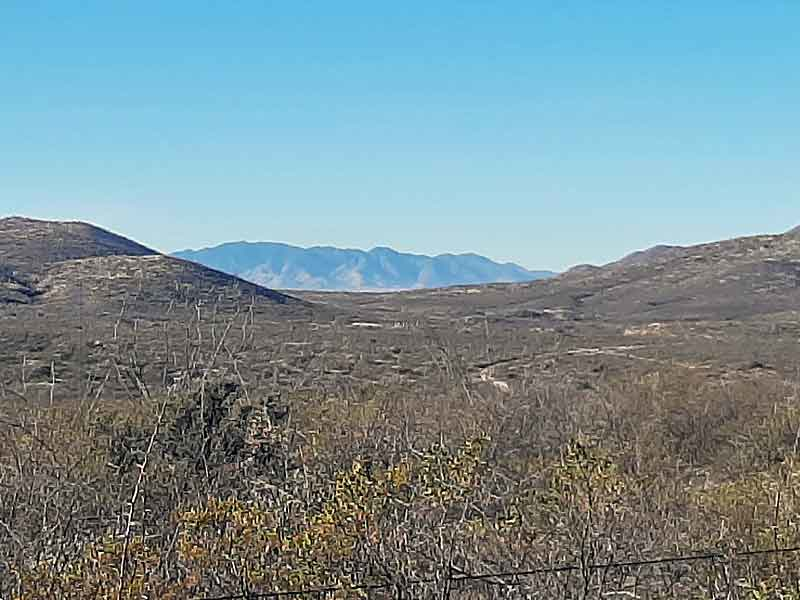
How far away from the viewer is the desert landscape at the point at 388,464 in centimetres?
1142

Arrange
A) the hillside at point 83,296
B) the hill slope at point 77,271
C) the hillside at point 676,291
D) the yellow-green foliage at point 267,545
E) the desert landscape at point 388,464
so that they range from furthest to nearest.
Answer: the hillside at point 676,291, the hill slope at point 77,271, the hillside at point 83,296, the desert landscape at point 388,464, the yellow-green foliage at point 267,545

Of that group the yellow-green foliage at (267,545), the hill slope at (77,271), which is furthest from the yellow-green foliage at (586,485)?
the hill slope at (77,271)

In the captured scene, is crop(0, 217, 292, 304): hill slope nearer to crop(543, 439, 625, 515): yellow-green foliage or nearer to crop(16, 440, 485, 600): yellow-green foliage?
crop(543, 439, 625, 515): yellow-green foliage

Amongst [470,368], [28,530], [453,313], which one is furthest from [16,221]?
[28,530]

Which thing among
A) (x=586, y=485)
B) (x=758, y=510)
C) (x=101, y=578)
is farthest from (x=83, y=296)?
(x=101, y=578)

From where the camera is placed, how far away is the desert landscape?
11.4 metres

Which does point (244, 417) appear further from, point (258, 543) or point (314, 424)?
point (258, 543)

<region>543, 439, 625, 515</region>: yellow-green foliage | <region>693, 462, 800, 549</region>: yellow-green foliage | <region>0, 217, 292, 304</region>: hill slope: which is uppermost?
<region>0, 217, 292, 304</region>: hill slope

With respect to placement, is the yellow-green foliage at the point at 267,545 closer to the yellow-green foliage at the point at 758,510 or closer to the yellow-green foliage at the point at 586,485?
the yellow-green foliage at the point at 586,485

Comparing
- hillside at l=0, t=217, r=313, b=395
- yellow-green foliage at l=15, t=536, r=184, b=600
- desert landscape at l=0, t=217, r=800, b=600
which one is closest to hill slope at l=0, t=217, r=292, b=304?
hillside at l=0, t=217, r=313, b=395

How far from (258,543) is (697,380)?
27.5 metres

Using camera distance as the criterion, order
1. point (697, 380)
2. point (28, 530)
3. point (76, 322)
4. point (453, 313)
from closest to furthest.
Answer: point (28, 530)
point (697, 380)
point (76, 322)
point (453, 313)

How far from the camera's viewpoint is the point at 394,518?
12.7m

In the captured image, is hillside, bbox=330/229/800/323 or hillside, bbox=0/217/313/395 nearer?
hillside, bbox=0/217/313/395
